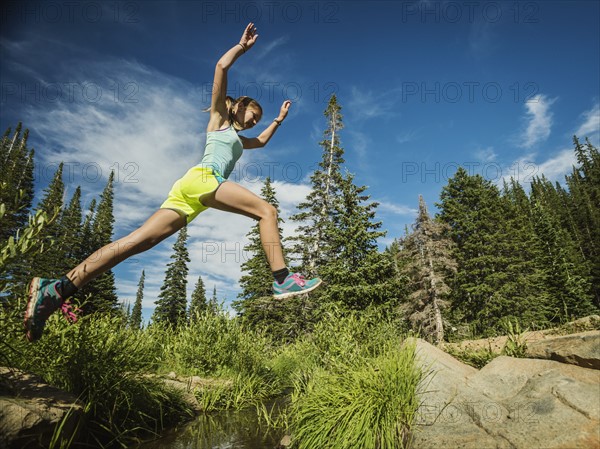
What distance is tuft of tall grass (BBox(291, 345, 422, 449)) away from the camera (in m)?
3.01

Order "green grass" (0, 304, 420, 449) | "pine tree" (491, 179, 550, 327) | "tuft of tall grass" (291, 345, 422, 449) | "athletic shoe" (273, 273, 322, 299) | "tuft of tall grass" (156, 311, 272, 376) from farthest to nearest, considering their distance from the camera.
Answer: "pine tree" (491, 179, 550, 327) < "tuft of tall grass" (156, 311, 272, 376) < "green grass" (0, 304, 420, 449) < "tuft of tall grass" (291, 345, 422, 449) < "athletic shoe" (273, 273, 322, 299)

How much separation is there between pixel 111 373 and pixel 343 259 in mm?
14364

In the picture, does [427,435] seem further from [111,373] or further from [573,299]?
[573,299]

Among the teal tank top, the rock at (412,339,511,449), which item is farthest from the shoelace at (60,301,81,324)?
the rock at (412,339,511,449)

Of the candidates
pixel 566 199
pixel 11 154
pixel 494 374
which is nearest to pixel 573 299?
pixel 494 374

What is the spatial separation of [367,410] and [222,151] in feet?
9.86

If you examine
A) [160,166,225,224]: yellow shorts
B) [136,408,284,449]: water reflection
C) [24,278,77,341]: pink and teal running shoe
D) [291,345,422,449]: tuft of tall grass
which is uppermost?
[160,166,225,224]: yellow shorts

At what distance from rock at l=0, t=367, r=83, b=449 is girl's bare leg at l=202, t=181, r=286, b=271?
219 centimetres

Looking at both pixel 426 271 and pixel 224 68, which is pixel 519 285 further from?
Result: pixel 224 68

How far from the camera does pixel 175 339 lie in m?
8.20

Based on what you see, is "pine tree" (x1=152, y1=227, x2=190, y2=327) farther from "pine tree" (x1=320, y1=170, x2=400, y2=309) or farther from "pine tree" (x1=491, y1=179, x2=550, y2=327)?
"pine tree" (x1=491, y1=179, x2=550, y2=327)

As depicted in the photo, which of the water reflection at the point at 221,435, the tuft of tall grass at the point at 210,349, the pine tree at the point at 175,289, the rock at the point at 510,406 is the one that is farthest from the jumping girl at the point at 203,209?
the pine tree at the point at 175,289

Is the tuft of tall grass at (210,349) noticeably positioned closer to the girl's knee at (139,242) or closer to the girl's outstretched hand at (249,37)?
the girl's knee at (139,242)

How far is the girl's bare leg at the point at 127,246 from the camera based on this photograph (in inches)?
101
